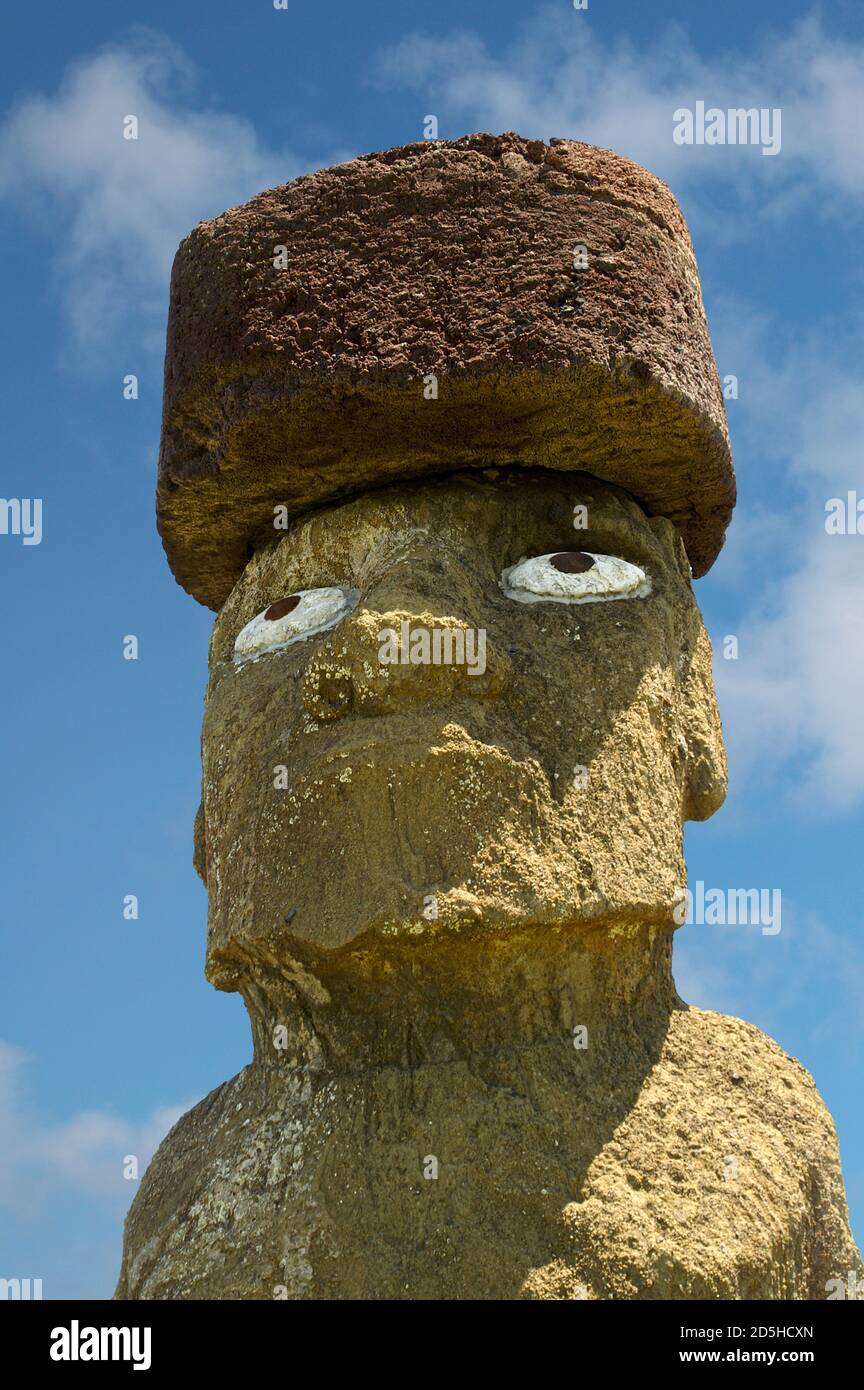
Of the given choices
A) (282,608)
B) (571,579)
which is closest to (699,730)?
(571,579)

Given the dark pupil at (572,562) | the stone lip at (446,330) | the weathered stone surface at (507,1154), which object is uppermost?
the stone lip at (446,330)

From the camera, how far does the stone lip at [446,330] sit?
4.73m

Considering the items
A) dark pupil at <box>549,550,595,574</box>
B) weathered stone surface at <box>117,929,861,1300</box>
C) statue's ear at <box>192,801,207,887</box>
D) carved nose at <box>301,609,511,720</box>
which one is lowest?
weathered stone surface at <box>117,929,861,1300</box>

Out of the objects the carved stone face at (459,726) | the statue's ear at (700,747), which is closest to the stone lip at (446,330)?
the carved stone face at (459,726)

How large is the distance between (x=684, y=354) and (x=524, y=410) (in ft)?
1.77

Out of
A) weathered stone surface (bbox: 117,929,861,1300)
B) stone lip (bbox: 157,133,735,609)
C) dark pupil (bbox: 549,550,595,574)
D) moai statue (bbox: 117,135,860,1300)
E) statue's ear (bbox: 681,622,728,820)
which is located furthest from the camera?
statue's ear (bbox: 681,622,728,820)

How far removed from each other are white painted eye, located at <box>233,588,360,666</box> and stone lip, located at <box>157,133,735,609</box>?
1.22ft

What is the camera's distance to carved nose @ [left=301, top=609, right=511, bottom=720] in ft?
14.5

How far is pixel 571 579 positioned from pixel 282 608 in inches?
35.5

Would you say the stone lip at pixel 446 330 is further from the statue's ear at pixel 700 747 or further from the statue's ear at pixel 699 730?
the statue's ear at pixel 700 747

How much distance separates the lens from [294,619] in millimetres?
5012

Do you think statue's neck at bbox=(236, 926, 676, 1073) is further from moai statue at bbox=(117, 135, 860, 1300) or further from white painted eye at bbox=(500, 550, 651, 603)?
white painted eye at bbox=(500, 550, 651, 603)

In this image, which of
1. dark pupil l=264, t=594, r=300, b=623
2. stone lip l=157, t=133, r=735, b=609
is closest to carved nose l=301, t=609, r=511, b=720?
dark pupil l=264, t=594, r=300, b=623

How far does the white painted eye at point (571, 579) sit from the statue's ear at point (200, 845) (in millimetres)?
1299
